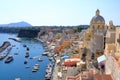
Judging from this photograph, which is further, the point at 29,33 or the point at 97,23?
the point at 29,33

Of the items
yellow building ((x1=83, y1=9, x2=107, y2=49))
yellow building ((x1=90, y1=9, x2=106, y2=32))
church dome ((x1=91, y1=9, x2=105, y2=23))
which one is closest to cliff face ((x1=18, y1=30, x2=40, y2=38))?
church dome ((x1=91, y1=9, x2=105, y2=23))

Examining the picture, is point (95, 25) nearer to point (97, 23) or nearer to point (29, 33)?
point (97, 23)

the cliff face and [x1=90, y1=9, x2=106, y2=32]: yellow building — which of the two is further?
the cliff face

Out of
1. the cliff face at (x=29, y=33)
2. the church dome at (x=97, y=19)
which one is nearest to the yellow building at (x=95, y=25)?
the church dome at (x=97, y=19)

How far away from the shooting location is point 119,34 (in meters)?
22.0

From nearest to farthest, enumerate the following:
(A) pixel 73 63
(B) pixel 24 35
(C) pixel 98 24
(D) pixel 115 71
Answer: (D) pixel 115 71 < (A) pixel 73 63 < (C) pixel 98 24 < (B) pixel 24 35

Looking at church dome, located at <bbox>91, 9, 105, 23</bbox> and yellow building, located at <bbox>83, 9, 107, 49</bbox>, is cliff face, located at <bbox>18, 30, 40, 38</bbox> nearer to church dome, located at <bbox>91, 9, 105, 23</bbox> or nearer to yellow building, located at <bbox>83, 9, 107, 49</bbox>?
church dome, located at <bbox>91, 9, 105, 23</bbox>

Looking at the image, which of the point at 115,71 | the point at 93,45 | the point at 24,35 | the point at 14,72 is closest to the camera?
the point at 115,71

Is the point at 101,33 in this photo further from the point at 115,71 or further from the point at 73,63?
the point at 115,71

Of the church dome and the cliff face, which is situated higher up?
the church dome

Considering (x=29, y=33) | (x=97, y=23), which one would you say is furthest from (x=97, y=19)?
(x=29, y=33)

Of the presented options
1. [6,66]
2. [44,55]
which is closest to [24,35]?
[44,55]

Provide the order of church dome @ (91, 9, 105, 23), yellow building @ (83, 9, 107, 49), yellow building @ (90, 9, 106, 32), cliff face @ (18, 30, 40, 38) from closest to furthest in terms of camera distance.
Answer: yellow building @ (83, 9, 107, 49)
yellow building @ (90, 9, 106, 32)
church dome @ (91, 9, 105, 23)
cliff face @ (18, 30, 40, 38)

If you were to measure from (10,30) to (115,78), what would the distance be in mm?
178215
